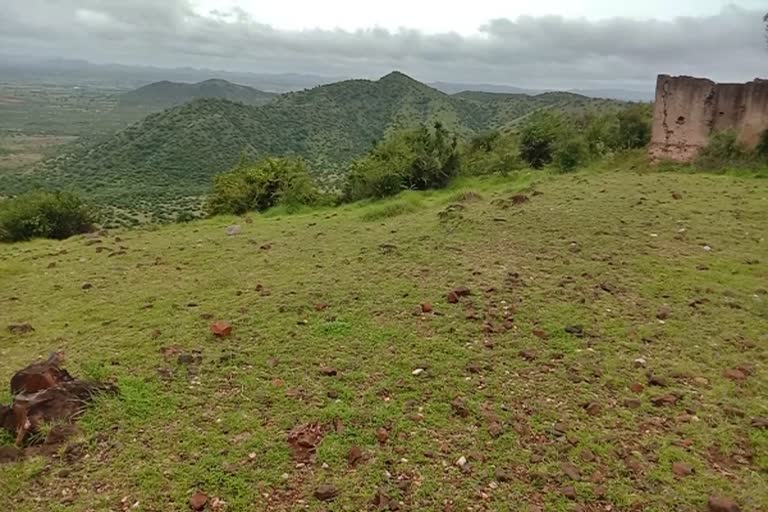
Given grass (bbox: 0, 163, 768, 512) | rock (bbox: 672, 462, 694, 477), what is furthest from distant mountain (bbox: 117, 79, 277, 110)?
rock (bbox: 672, 462, 694, 477)

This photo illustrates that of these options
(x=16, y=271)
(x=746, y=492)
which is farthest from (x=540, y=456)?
(x=16, y=271)

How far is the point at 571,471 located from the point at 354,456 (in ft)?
4.73

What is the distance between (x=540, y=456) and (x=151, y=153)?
6356 cm

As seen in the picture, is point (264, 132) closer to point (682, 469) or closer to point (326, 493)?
point (326, 493)

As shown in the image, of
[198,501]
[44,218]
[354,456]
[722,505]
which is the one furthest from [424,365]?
[44,218]

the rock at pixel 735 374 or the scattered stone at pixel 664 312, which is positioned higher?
the scattered stone at pixel 664 312

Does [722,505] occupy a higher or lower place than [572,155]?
lower

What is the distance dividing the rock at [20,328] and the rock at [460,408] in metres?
5.18

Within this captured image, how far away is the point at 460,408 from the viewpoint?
177 inches

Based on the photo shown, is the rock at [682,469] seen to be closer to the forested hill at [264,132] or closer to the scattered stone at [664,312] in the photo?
the scattered stone at [664,312]

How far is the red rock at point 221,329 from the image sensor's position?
604 centimetres

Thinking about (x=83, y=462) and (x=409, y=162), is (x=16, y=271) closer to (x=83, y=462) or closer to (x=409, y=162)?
(x=83, y=462)

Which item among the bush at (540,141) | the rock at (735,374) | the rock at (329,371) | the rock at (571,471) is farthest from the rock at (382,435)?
the bush at (540,141)

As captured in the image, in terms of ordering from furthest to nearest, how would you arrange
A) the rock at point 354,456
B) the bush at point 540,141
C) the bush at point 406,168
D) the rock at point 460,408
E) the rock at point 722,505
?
the bush at point 540,141
the bush at point 406,168
the rock at point 460,408
the rock at point 354,456
the rock at point 722,505
